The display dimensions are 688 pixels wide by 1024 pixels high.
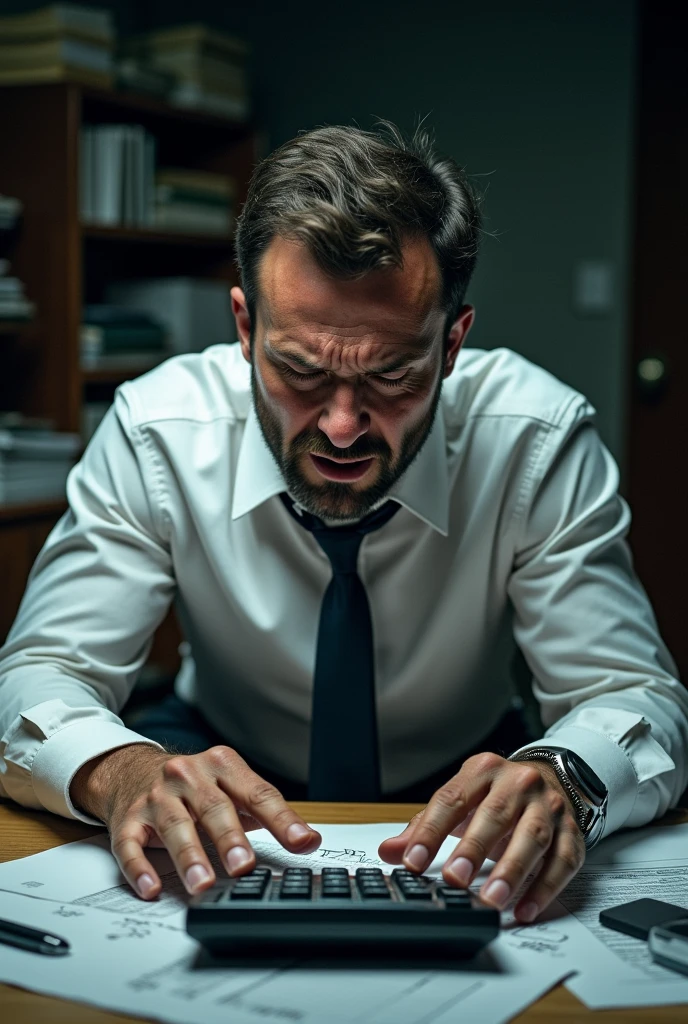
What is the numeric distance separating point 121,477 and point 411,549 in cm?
34

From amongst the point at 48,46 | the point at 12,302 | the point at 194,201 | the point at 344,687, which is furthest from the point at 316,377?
the point at 194,201

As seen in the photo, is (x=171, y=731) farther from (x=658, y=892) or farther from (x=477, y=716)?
(x=658, y=892)

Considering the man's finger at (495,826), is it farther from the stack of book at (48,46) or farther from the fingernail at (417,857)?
the stack of book at (48,46)

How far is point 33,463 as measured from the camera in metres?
2.53

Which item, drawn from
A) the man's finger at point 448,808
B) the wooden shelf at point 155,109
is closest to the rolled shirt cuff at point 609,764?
the man's finger at point 448,808

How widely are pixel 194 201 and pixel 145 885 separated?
270 cm

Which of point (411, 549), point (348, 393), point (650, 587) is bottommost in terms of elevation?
point (650, 587)

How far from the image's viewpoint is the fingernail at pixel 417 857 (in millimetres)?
751

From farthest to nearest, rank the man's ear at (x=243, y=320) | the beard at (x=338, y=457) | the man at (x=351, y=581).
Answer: the man's ear at (x=243, y=320), the beard at (x=338, y=457), the man at (x=351, y=581)

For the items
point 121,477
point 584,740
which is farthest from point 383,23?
point 584,740

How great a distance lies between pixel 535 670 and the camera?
3.98 ft

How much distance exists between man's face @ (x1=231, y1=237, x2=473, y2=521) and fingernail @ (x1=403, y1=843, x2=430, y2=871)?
401mm

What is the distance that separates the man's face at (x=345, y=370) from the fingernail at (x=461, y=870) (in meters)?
0.42

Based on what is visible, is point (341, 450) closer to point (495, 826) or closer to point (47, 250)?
point (495, 826)
